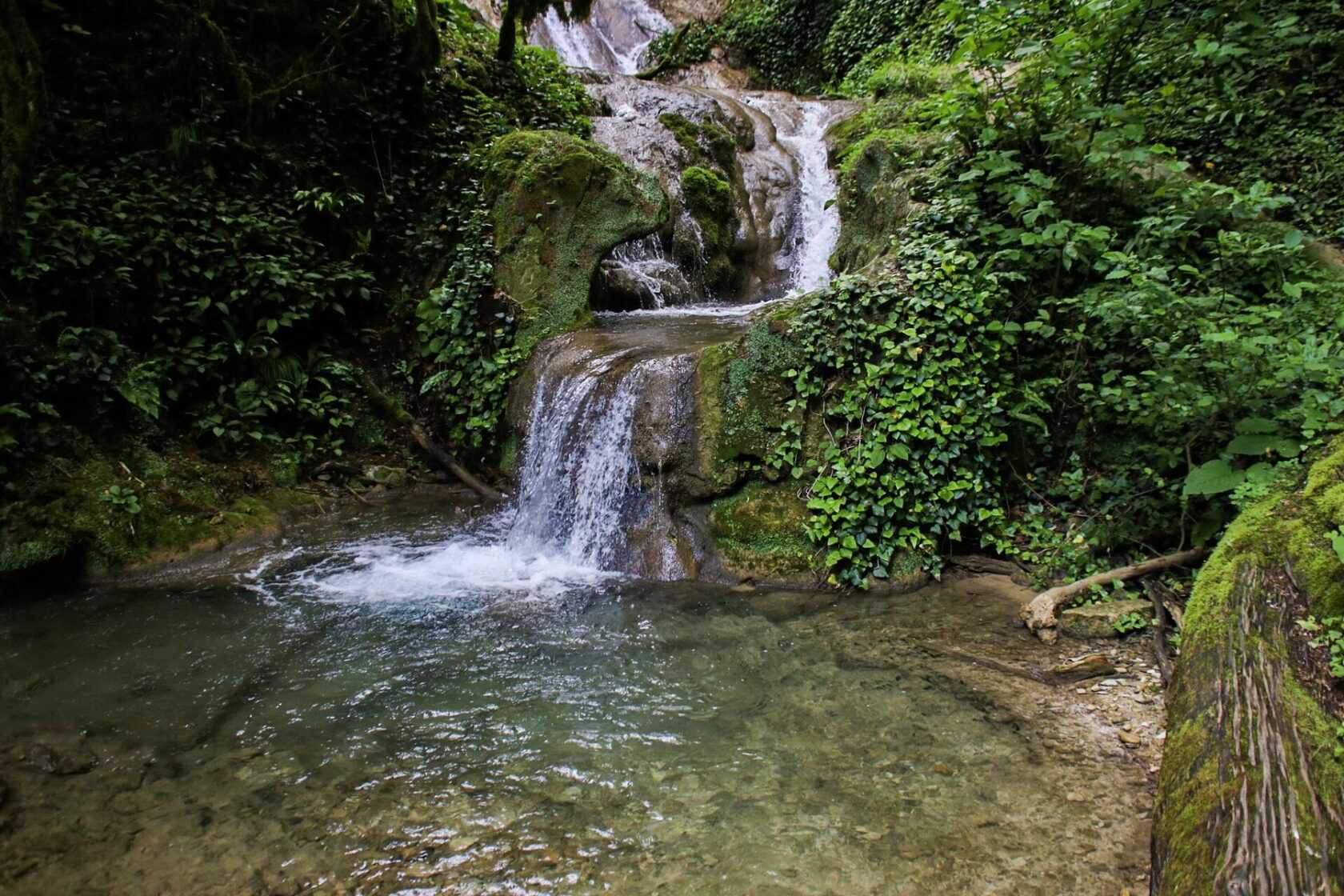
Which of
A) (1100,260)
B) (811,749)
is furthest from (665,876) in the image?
(1100,260)

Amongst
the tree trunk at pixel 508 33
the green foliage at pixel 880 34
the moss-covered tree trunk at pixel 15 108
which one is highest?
the green foliage at pixel 880 34

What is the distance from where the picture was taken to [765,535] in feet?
17.6

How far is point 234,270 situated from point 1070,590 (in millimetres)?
7920

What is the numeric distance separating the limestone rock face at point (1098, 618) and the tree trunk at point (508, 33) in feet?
35.8

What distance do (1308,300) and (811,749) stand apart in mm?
4255

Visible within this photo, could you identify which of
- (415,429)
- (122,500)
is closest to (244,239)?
(415,429)

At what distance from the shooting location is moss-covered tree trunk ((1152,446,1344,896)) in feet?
6.57

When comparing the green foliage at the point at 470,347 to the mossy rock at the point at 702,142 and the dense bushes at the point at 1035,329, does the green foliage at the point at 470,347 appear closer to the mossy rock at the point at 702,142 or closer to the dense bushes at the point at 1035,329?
the dense bushes at the point at 1035,329

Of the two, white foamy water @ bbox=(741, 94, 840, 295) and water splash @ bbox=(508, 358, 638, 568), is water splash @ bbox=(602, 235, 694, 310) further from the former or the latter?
water splash @ bbox=(508, 358, 638, 568)

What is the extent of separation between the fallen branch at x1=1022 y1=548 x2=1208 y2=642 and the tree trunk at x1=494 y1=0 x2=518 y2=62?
10.7 meters

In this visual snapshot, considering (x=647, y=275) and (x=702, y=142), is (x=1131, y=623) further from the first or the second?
(x=702, y=142)

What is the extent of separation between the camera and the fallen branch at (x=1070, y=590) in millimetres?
4121

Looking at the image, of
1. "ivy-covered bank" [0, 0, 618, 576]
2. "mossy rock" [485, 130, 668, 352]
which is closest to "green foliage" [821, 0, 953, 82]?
"mossy rock" [485, 130, 668, 352]

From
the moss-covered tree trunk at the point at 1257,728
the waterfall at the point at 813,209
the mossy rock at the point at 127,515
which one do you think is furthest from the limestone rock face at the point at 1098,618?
the mossy rock at the point at 127,515
